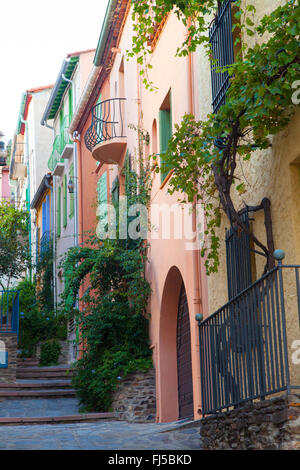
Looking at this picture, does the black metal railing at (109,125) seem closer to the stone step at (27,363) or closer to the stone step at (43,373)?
the stone step at (43,373)

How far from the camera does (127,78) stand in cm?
1645

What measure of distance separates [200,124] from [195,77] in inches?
112

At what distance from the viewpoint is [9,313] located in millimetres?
18578

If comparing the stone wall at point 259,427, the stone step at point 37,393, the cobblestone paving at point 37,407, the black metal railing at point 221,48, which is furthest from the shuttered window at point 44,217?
the stone wall at point 259,427

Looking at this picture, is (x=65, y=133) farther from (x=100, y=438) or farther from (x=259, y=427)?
(x=259, y=427)

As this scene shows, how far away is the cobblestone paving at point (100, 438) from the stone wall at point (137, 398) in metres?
1.32

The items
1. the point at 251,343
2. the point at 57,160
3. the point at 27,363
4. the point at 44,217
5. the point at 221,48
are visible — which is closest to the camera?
the point at 251,343

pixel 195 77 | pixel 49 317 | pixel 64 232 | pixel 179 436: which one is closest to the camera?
pixel 179 436

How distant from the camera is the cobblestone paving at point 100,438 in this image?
867cm

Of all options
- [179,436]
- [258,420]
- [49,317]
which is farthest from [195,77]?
[49,317]

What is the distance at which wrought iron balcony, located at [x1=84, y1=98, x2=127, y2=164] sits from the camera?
16609mm

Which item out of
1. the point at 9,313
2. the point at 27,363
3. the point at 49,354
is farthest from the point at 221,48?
the point at 49,354

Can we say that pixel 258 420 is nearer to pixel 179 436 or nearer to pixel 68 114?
pixel 179 436

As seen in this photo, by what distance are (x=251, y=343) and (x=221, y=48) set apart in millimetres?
4386
